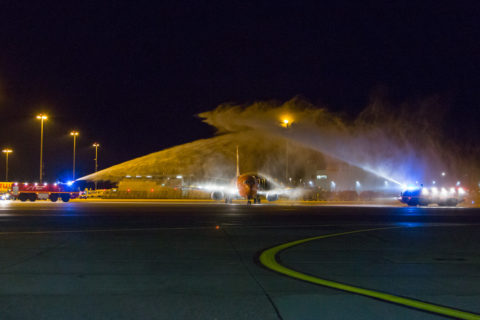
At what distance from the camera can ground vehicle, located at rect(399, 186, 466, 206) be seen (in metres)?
48.2

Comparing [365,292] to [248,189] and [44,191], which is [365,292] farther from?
[44,191]

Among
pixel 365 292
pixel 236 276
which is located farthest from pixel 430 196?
pixel 365 292

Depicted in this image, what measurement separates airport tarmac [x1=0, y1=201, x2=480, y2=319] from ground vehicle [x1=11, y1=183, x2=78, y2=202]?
4011 centimetres

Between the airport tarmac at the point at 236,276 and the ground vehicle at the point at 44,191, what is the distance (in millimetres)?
40114

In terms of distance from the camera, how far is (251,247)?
15102 millimetres

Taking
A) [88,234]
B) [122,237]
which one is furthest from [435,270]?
[88,234]

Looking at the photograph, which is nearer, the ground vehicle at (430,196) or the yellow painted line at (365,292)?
the yellow painted line at (365,292)

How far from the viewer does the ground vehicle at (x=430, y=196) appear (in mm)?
48156

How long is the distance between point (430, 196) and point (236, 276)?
42954 millimetres

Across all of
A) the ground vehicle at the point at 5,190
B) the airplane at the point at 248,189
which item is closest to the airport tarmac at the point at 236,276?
the airplane at the point at 248,189

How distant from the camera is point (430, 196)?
48500mm

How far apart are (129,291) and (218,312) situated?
2.18 metres

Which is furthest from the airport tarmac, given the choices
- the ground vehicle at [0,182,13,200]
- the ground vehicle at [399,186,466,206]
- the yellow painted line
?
the ground vehicle at [0,182,13,200]

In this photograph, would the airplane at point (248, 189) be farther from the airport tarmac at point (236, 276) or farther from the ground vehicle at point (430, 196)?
the airport tarmac at point (236, 276)
